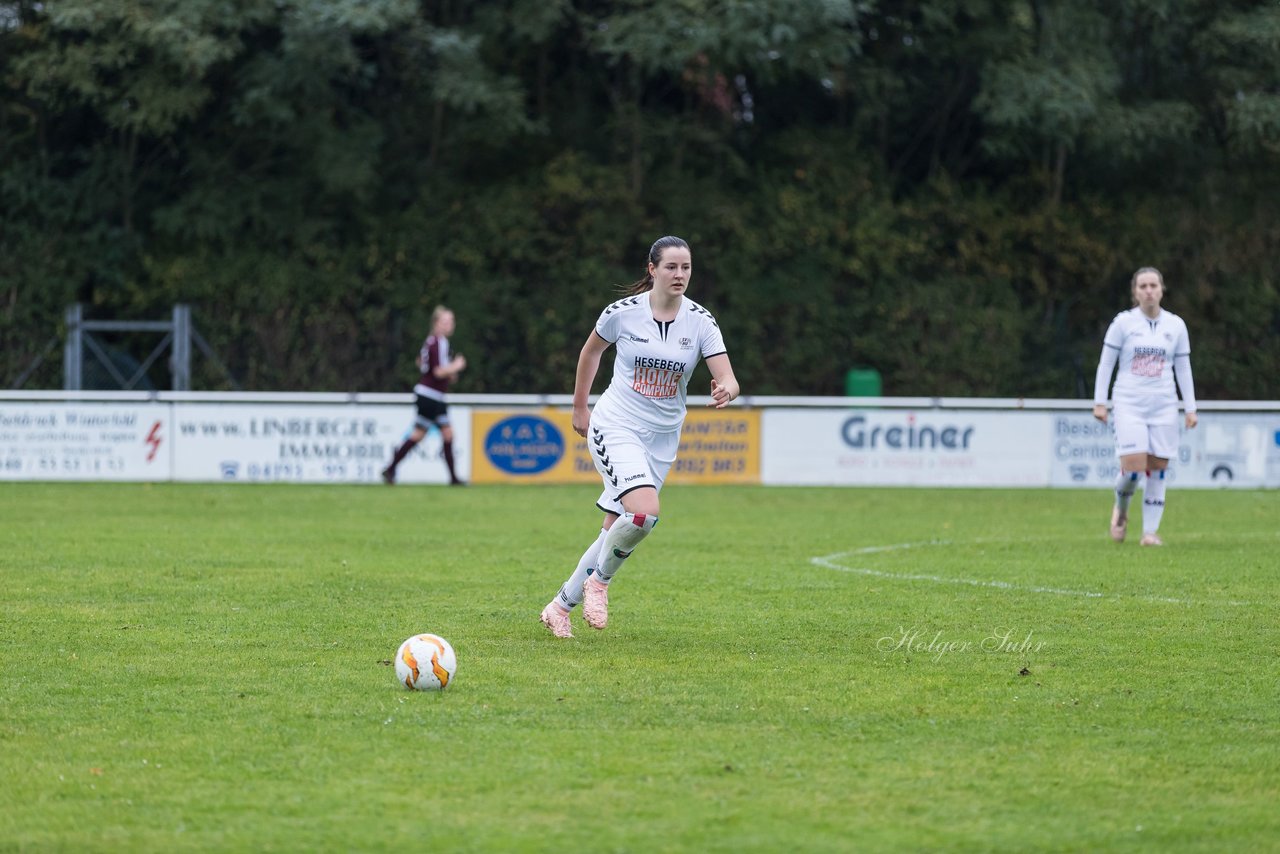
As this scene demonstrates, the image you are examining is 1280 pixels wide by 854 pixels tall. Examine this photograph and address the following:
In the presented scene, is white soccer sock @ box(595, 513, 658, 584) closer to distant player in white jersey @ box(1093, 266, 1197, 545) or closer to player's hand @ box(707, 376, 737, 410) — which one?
player's hand @ box(707, 376, 737, 410)

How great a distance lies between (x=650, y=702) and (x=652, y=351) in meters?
2.37

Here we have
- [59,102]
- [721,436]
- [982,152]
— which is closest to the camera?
[721,436]

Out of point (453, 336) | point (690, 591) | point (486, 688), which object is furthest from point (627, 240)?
point (486, 688)

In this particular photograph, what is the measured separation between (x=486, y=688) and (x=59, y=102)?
25164 millimetres

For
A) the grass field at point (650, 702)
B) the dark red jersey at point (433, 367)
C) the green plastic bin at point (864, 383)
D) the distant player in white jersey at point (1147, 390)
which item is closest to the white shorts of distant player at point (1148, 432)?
the distant player in white jersey at point (1147, 390)

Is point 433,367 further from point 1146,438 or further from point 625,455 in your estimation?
point 625,455

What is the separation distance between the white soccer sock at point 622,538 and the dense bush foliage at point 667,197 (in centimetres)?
2044

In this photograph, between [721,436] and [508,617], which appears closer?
[508,617]

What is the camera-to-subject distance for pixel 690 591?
10906 mm

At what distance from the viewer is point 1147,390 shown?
1398cm

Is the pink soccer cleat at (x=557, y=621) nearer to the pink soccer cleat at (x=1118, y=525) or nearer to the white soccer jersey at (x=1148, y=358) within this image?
the white soccer jersey at (x=1148, y=358)

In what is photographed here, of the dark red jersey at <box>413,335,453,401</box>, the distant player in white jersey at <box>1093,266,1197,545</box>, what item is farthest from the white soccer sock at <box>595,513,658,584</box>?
the dark red jersey at <box>413,335,453,401</box>

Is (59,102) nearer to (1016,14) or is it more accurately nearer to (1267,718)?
(1016,14)

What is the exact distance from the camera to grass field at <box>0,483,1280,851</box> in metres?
5.10
